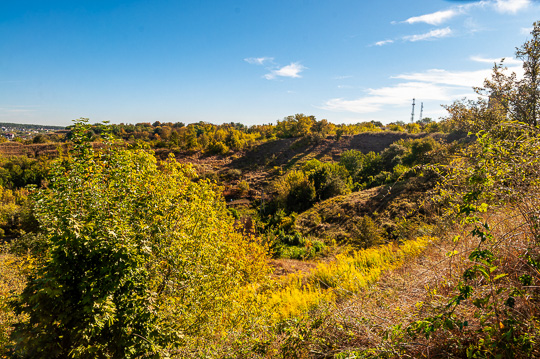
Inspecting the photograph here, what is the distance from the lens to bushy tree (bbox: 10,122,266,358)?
336 cm

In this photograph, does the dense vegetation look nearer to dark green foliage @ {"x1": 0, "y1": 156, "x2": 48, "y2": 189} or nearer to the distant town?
dark green foliage @ {"x1": 0, "y1": 156, "x2": 48, "y2": 189}

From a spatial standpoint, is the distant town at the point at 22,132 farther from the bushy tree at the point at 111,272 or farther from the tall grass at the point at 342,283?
the tall grass at the point at 342,283

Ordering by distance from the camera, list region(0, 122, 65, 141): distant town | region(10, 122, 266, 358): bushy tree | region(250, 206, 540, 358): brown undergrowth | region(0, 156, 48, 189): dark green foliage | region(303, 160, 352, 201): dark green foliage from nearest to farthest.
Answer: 1. region(250, 206, 540, 358): brown undergrowth
2. region(10, 122, 266, 358): bushy tree
3. region(303, 160, 352, 201): dark green foliage
4. region(0, 156, 48, 189): dark green foliage
5. region(0, 122, 65, 141): distant town

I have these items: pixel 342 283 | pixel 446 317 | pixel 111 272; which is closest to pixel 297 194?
pixel 342 283

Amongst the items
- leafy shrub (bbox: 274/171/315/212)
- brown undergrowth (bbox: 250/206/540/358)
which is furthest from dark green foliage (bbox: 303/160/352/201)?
brown undergrowth (bbox: 250/206/540/358)

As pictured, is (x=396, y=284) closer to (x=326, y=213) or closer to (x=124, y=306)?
(x=124, y=306)

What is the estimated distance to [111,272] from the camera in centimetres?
369

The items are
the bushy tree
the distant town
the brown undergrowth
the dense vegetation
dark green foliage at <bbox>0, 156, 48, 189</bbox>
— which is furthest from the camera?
the distant town

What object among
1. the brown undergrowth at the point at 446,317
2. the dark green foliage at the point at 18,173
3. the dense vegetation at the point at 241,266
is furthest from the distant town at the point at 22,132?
the brown undergrowth at the point at 446,317

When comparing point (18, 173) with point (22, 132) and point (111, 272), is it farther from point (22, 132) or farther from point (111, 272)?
point (22, 132)

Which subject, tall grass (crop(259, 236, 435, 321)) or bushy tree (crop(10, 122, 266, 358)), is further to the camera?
tall grass (crop(259, 236, 435, 321))

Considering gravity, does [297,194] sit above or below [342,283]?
below

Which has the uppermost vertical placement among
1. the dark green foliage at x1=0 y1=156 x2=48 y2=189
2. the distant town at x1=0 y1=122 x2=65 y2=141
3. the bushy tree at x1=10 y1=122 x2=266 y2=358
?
the distant town at x1=0 y1=122 x2=65 y2=141

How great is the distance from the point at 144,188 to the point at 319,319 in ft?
13.8
